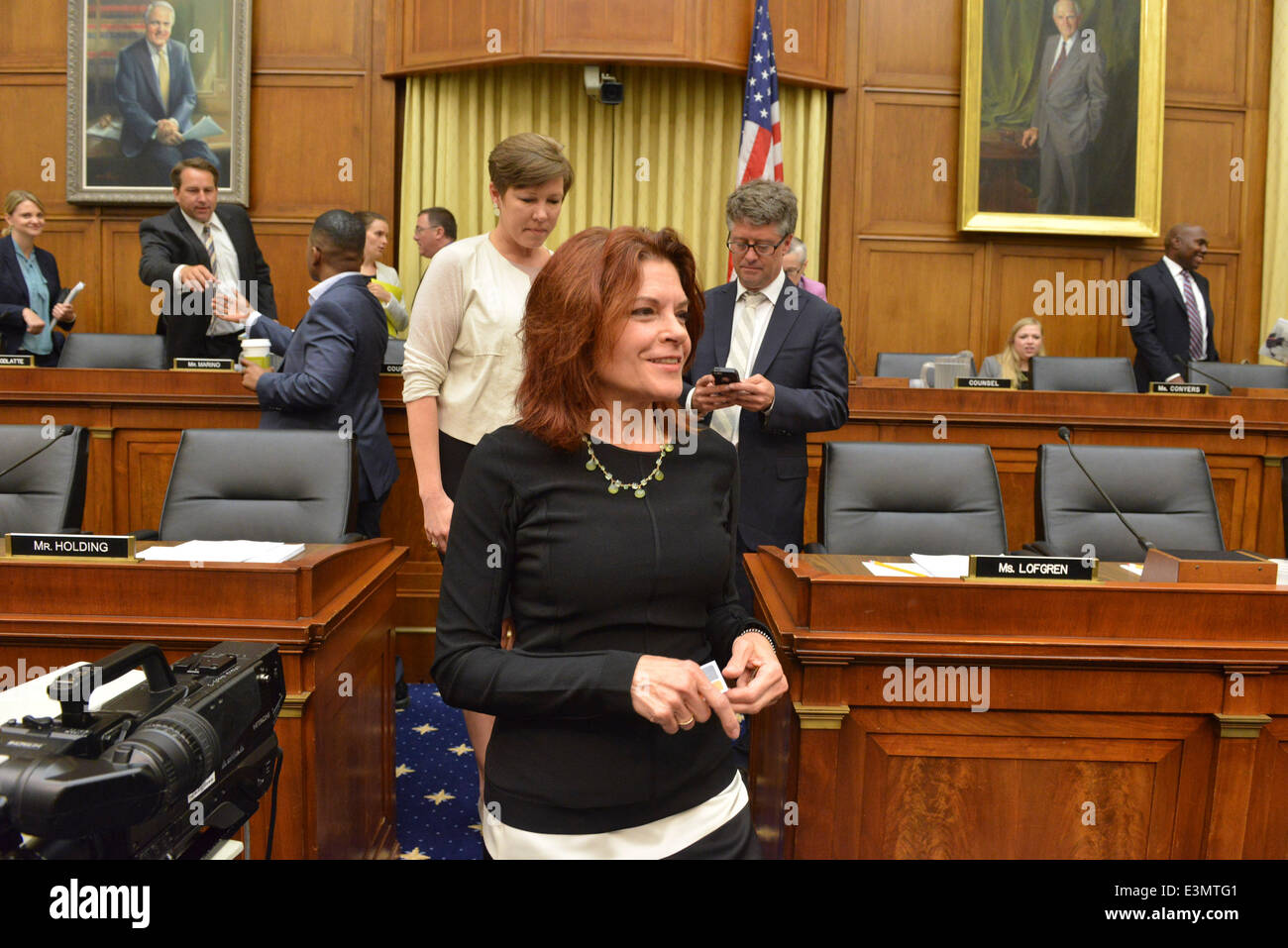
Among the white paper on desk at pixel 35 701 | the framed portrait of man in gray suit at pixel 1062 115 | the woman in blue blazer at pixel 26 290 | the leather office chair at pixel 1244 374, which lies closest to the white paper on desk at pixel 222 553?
the white paper on desk at pixel 35 701

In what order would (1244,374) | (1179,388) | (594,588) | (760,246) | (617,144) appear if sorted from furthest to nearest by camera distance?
(617,144)
(1244,374)
(1179,388)
(760,246)
(594,588)

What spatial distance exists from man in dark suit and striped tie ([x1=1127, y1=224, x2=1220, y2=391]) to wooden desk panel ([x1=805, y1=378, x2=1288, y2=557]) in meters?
2.34

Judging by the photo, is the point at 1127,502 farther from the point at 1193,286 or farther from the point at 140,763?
the point at 1193,286

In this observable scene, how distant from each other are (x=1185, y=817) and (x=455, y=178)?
5446mm

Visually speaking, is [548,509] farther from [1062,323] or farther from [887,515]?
[1062,323]

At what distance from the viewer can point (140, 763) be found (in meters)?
0.85

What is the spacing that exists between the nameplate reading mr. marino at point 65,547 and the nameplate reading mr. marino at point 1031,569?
1578 mm

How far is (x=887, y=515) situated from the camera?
8.99ft

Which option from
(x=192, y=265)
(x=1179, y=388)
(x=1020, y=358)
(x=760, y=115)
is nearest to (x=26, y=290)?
(x=192, y=265)

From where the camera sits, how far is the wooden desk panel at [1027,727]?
180 cm

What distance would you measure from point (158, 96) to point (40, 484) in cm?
424

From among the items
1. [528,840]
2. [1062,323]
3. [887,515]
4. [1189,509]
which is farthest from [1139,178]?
[528,840]

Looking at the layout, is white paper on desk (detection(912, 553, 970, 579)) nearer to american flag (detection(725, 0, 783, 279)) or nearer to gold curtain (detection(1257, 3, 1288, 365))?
american flag (detection(725, 0, 783, 279))

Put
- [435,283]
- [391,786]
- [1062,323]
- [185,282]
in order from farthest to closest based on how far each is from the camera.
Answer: [1062,323] → [185,282] → [391,786] → [435,283]
